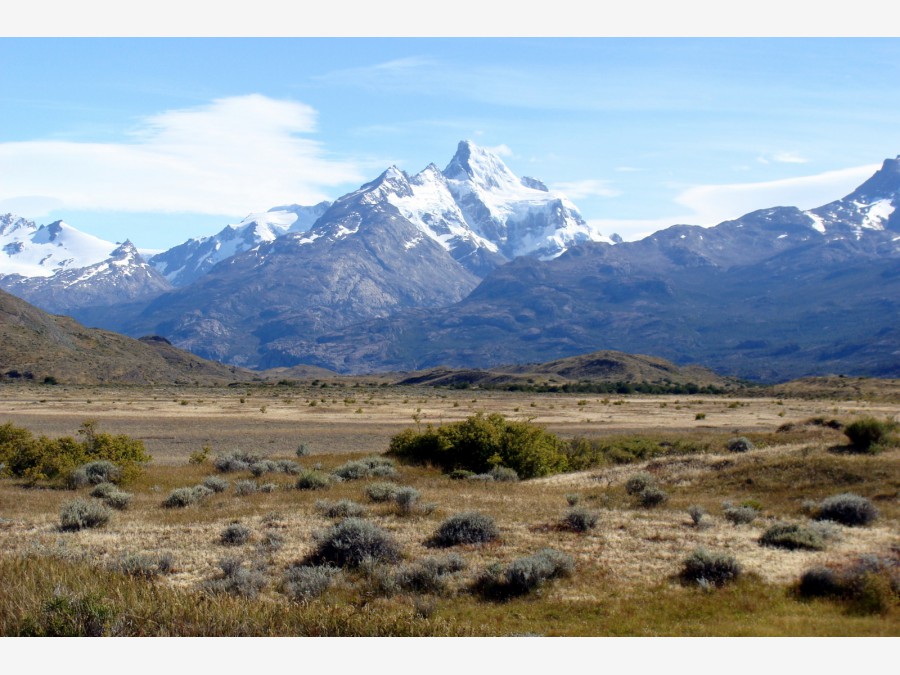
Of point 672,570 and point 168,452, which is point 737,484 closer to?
point 672,570

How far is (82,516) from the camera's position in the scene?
60.3 ft

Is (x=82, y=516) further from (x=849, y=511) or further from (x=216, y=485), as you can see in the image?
(x=849, y=511)

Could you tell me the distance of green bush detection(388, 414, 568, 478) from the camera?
1179 inches

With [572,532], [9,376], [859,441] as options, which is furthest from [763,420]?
[9,376]

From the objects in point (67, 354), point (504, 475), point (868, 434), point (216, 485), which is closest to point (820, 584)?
point (868, 434)

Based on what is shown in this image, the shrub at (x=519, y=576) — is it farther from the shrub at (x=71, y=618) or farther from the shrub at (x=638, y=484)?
the shrub at (x=638, y=484)

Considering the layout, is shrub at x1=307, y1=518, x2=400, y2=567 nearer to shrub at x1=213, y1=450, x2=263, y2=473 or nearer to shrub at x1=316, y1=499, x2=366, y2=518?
shrub at x1=316, y1=499, x2=366, y2=518

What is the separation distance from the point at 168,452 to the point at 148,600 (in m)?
30.2

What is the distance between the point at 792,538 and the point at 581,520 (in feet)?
14.1

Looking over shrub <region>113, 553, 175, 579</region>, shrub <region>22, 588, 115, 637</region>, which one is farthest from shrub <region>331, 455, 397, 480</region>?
shrub <region>22, 588, 115, 637</region>

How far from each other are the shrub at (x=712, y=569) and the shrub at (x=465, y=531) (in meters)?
4.26

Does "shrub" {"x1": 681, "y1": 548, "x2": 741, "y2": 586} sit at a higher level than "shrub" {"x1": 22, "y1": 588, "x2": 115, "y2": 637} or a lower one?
lower

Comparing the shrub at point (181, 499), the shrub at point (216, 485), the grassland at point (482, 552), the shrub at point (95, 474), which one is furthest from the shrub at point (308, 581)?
the shrub at point (95, 474)

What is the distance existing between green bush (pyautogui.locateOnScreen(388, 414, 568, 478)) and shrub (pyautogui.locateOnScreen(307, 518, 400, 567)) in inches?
567
